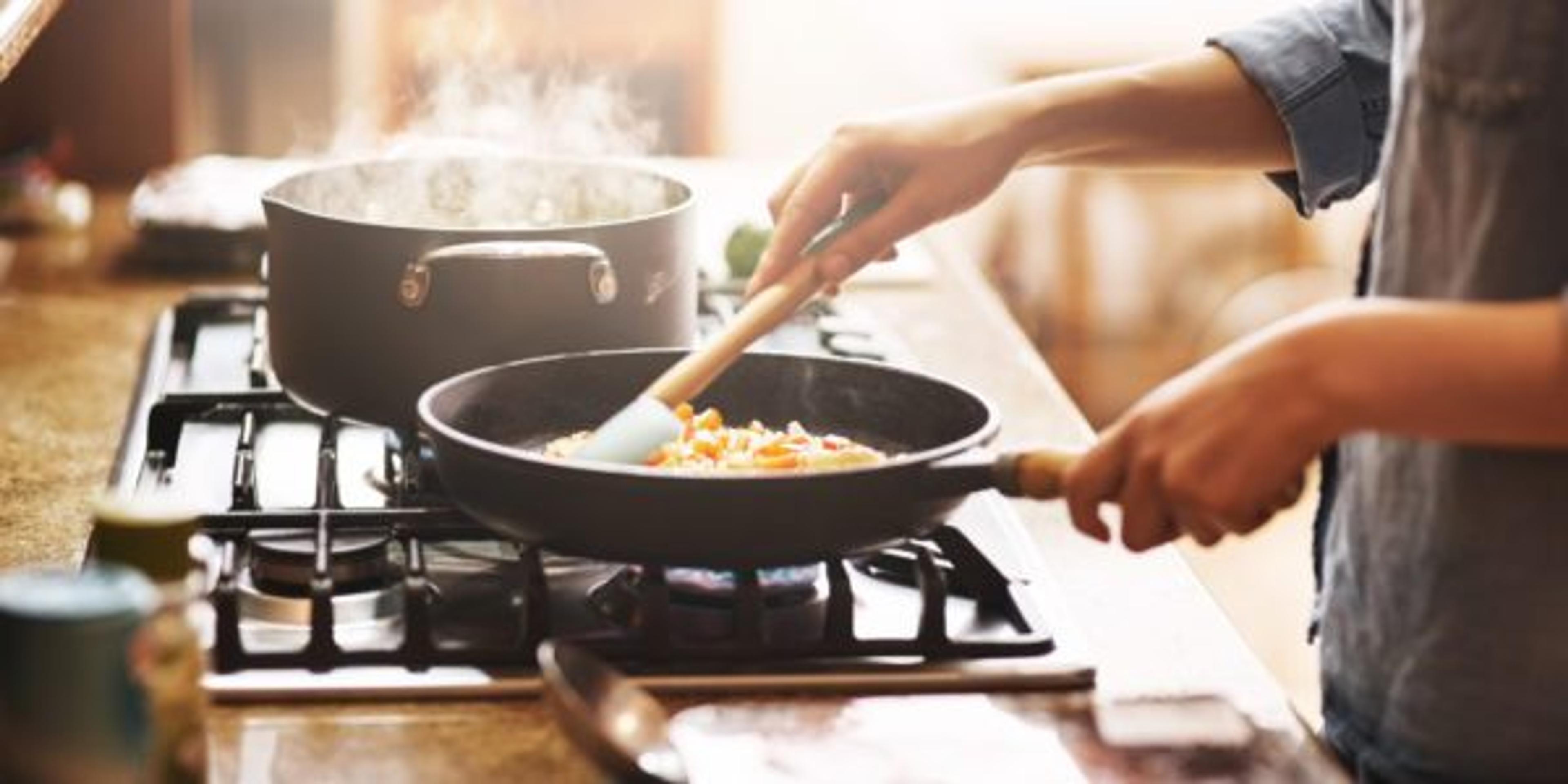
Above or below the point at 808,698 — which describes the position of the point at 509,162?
above

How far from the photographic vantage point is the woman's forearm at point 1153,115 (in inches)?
56.9

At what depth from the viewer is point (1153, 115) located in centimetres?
147

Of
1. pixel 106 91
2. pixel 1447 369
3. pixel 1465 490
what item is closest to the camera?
pixel 1447 369

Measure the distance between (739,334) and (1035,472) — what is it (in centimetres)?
27

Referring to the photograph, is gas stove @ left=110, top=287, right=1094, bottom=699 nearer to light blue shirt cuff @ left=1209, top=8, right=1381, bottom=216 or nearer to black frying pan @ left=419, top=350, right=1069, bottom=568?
black frying pan @ left=419, top=350, right=1069, bottom=568

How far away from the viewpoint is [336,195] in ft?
5.50

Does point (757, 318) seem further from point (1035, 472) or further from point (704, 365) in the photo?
point (1035, 472)

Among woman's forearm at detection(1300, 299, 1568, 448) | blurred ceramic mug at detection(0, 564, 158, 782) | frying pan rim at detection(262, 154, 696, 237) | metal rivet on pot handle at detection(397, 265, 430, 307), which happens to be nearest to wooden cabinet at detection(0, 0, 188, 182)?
frying pan rim at detection(262, 154, 696, 237)

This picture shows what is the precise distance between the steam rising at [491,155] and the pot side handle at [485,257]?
0.12 feet

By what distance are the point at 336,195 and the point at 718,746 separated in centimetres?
72

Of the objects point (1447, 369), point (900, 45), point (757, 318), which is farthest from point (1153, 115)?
point (900, 45)

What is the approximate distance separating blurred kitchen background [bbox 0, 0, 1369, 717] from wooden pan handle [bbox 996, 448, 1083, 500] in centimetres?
233

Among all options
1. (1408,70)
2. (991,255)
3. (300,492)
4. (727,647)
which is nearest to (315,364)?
(300,492)

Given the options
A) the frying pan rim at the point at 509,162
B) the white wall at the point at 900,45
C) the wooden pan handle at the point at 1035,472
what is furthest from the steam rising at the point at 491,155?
the white wall at the point at 900,45
